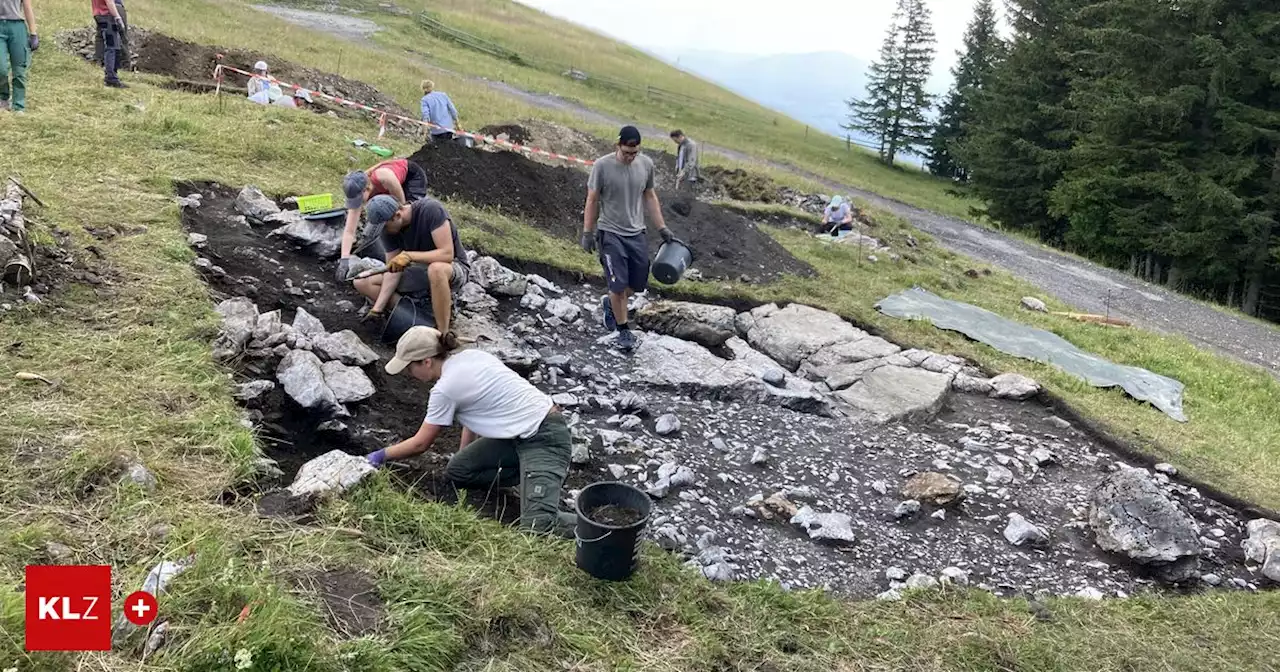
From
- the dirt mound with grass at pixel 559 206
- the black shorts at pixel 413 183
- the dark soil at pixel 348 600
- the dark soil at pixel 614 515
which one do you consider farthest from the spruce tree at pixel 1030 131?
the dark soil at pixel 348 600

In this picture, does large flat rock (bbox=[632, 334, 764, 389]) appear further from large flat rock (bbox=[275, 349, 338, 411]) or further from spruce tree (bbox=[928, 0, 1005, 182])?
spruce tree (bbox=[928, 0, 1005, 182])

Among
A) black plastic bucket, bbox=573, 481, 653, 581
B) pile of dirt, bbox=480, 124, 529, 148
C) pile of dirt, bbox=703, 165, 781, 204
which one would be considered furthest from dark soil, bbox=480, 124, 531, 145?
black plastic bucket, bbox=573, 481, 653, 581

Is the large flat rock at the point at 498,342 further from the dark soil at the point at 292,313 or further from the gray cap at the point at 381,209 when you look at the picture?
the gray cap at the point at 381,209

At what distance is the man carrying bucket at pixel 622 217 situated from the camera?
6.51 metres

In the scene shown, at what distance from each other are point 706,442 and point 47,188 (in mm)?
5945

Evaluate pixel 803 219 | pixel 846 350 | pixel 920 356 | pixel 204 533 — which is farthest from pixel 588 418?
pixel 803 219

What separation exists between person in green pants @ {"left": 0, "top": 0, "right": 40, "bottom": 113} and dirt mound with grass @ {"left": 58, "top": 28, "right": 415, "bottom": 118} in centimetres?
448

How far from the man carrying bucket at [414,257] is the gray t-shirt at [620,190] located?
4.51 ft

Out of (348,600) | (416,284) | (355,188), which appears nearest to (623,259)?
(416,284)

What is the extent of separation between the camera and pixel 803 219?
14.9 m

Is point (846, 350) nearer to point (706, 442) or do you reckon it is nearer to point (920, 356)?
point (920, 356)

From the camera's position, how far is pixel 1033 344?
29.2ft

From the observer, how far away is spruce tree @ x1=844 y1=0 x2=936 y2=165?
37.6m

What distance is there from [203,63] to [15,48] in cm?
632
